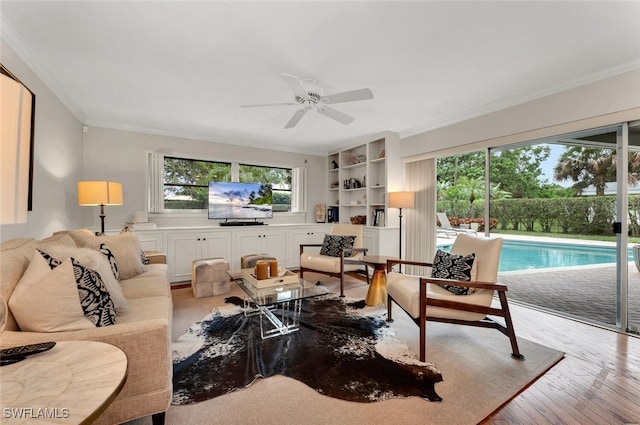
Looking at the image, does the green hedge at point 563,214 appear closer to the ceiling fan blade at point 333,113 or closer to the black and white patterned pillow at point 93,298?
the ceiling fan blade at point 333,113

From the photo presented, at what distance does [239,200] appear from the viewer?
4.80 metres

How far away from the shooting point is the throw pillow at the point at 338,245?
3.95 meters

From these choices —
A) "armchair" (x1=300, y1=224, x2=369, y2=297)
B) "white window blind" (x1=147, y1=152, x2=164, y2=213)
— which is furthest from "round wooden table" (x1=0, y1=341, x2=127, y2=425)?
"white window blind" (x1=147, y1=152, x2=164, y2=213)

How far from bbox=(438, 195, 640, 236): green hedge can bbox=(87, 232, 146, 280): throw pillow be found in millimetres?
4137

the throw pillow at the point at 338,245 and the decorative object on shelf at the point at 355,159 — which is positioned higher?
the decorative object on shelf at the point at 355,159

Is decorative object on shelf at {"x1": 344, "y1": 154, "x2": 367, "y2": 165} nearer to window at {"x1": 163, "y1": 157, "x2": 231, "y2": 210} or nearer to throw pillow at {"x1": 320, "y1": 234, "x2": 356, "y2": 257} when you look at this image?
throw pillow at {"x1": 320, "y1": 234, "x2": 356, "y2": 257}

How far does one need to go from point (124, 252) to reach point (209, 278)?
110 cm

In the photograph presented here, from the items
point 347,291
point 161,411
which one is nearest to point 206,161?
point 347,291

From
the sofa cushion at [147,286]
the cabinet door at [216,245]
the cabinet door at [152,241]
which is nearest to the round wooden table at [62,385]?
the sofa cushion at [147,286]

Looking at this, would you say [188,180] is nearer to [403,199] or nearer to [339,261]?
[339,261]

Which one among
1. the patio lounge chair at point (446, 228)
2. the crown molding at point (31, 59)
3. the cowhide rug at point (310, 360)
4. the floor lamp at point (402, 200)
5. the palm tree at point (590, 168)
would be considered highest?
the crown molding at point (31, 59)

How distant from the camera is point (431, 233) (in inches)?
167

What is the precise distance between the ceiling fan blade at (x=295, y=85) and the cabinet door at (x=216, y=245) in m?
2.72

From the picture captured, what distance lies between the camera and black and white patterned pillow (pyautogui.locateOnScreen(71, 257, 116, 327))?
1.39m
